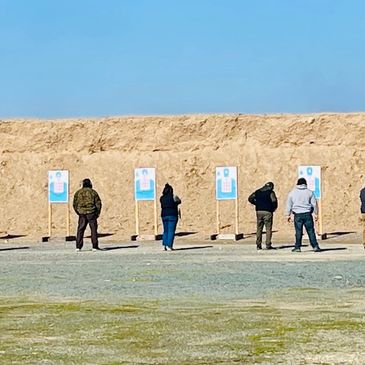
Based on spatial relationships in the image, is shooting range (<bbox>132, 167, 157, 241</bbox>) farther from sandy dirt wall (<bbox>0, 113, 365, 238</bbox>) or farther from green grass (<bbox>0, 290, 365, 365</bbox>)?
green grass (<bbox>0, 290, 365, 365</bbox>)

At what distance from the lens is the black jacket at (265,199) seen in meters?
27.5

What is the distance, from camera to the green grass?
9688mm

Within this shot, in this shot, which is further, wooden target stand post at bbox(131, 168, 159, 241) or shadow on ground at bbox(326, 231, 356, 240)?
shadow on ground at bbox(326, 231, 356, 240)

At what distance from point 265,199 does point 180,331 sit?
54.2 feet

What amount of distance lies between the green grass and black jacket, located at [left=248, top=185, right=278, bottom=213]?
1276 centimetres

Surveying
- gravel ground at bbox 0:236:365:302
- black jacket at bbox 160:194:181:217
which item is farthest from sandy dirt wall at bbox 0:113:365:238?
gravel ground at bbox 0:236:365:302

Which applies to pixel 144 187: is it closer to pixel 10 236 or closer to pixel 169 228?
pixel 10 236

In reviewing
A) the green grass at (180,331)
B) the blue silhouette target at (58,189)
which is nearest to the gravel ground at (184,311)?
the green grass at (180,331)

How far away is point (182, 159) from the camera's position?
50.3 m

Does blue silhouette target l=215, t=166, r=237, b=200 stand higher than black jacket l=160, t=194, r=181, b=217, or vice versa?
blue silhouette target l=215, t=166, r=237, b=200

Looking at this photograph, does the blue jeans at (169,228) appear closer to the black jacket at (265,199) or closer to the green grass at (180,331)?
the black jacket at (265,199)

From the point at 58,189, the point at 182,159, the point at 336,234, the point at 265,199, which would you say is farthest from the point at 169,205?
the point at 182,159

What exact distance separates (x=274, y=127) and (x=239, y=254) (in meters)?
25.3

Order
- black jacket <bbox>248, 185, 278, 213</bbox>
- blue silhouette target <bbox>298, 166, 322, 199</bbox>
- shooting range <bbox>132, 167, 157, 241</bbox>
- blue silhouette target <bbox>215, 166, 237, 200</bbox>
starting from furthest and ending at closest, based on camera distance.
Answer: blue silhouette target <bbox>215, 166, 237, 200</bbox>, shooting range <bbox>132, 167, 157, 241</bbox>, blue silhouette target <bbox>298, 166, 322, 199</bbox>, black jacket <bbox>248, 185, 278, 213</bbox>
